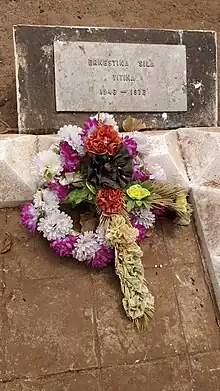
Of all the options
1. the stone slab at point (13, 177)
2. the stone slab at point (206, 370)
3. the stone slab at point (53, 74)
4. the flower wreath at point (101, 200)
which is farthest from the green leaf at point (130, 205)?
the stone slab at point (53, 74)

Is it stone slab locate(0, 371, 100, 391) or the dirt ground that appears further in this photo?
the dirt ground

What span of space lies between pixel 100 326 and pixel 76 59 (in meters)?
1.53

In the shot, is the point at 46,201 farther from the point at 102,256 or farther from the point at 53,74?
the point at 53,74

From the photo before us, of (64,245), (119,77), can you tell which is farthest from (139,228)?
(119,77)

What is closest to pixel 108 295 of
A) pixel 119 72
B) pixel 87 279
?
pixel 87 279

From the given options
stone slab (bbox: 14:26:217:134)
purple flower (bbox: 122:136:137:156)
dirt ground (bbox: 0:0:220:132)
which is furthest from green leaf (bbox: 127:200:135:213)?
dirt ground (bbox: 0:0:220:132)

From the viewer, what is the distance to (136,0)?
4414 millimetres

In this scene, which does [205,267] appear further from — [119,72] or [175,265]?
[119,72]

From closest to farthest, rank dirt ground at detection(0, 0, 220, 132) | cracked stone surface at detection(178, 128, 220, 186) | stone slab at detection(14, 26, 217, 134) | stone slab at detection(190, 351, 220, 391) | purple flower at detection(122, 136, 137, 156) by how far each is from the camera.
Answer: stone slab at detection(190, 351, 220, 391) → purple flower at detection(122, 136, 137, 156) → cracked stone surface at detection(178, 128, 220, 186) → stone slab at detection(14, 26, 217, 134) → dirt ground at detection(0, 0, 220, 132)

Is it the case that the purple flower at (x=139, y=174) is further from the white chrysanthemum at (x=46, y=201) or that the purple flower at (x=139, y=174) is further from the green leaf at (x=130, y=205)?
the white chrysanthemum at (x=46, y=201)

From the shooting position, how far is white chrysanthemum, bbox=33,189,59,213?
103 inches

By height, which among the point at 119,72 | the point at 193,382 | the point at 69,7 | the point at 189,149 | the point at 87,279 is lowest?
the point at 193,382

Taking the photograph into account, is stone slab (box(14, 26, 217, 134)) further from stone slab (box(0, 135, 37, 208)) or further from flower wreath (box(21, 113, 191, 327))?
flower wreath (box(21, 113, 191, 327))

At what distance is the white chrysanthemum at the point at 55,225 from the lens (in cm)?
258
